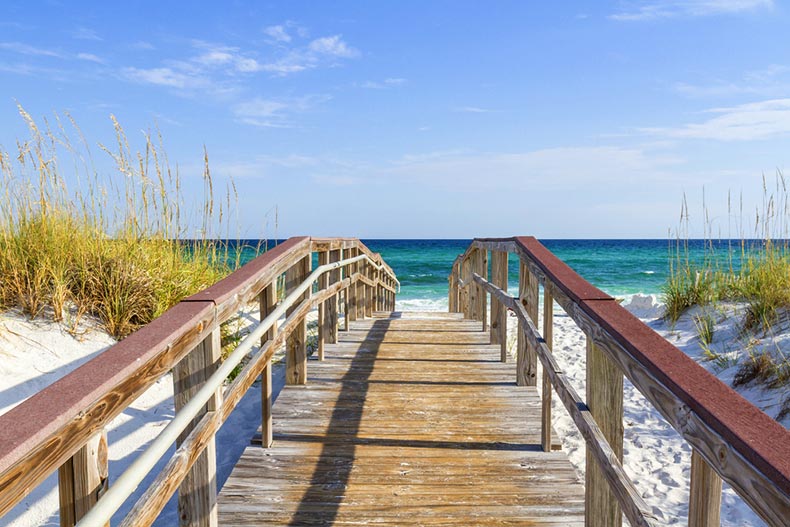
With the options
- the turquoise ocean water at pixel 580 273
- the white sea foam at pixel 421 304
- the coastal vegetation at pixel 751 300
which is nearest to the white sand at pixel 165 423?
the coastal vegetation at pixel 751 300

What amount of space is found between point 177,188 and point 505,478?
421cm

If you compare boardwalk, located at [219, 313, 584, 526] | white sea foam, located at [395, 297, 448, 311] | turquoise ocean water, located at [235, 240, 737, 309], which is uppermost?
boardwalk, located at [219, 313, 584, 526]

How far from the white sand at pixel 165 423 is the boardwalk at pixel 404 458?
51 centimetres

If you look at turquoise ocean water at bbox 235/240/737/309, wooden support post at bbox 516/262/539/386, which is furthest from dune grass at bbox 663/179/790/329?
turquoise ocean water at bbox 235/240/737/309

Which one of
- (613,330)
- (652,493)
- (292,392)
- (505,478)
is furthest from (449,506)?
(292,392)

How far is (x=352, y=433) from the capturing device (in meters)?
3.15

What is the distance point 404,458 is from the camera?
2.84 meters

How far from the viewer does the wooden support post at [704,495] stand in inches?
47.7

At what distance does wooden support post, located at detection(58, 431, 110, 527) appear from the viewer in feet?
3.93

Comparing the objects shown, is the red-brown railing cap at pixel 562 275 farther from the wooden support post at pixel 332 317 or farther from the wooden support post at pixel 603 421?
the wooden support post at pixel 332 317

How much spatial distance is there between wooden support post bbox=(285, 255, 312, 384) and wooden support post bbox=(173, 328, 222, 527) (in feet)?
5.32

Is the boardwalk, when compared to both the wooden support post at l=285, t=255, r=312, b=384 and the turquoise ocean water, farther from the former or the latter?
the turquoise ocean water

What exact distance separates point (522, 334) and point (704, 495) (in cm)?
264

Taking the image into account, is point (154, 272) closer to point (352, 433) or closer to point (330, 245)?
point (330, 245)
